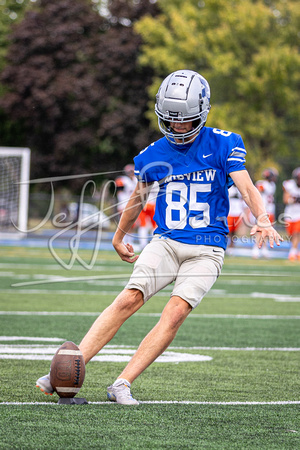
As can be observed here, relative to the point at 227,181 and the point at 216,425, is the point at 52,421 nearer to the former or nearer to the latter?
the point at 216,425

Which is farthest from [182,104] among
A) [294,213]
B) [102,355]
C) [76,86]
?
[76,86]

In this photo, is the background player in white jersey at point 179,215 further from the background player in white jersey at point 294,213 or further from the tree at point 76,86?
the tree at point 76,86

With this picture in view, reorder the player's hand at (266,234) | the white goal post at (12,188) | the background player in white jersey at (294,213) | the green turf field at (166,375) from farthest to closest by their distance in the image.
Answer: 1. the white goal post at (12,188)
2. the background player in white jersey at (294,213)
3. the player's hand at (266,234)
4. the green turf field at (166,375)

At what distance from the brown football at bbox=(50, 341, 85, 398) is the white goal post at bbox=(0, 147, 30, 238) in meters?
20.5

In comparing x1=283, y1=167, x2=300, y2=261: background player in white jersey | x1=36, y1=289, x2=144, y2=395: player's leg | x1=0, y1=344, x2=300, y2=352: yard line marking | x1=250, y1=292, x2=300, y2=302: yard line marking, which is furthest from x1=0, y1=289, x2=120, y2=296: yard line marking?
x1=283, y1=167, x2=300, y2=261: background player in white jersey

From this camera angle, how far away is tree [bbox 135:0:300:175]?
3173cm

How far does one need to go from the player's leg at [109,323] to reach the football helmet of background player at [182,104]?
→ 2.95ft

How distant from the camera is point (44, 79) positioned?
3878 centimetres

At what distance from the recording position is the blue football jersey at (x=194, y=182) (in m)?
4.69

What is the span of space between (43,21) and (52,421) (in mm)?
37543

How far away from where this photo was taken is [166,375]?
Result: 5.66m

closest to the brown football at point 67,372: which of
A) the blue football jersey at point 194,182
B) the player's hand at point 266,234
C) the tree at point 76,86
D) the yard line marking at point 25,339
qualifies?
the blue football jersey at point 194,182

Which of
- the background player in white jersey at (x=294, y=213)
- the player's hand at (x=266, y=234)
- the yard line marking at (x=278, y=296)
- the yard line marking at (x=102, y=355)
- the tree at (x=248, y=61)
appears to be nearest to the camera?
the player's hand at (x=266, y=234)

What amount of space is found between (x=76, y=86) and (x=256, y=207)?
34658 millimetres
